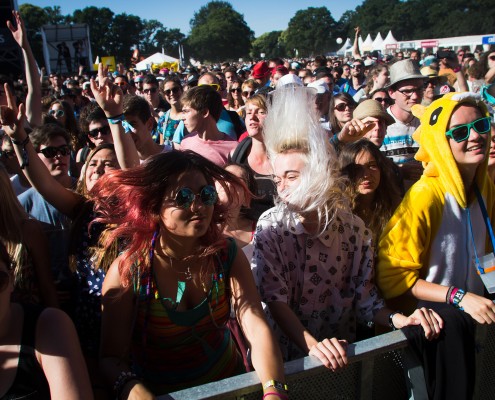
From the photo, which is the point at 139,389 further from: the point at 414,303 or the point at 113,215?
the point at 414,303

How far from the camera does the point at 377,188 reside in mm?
2842

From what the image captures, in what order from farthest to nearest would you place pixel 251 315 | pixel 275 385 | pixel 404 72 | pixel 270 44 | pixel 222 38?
pixel 270 44 < pixel 222 38 < pixel 404 72 < pixel 251 315 < pixel 275 385

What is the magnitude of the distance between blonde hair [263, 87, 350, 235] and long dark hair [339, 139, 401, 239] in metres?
0.49

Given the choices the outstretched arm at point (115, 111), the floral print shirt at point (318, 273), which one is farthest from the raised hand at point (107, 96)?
the floral print shirt at point (318, 273)

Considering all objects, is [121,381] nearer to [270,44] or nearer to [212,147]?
[212,147]

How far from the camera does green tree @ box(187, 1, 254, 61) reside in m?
114

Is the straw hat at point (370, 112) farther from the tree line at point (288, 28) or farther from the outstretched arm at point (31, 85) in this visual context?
the tree line at point (288, 28)

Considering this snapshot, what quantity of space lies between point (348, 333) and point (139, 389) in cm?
111

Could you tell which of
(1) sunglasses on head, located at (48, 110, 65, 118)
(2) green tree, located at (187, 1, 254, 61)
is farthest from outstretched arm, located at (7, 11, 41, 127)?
(2) green tree, located at (187, 1, 254, 61)

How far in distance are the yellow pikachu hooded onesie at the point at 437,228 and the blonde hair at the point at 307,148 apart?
0.31 meters

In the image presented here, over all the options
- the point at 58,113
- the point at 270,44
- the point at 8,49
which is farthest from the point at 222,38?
the point at 58,113

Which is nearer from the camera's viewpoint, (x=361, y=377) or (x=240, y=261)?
(x=361, y=377)

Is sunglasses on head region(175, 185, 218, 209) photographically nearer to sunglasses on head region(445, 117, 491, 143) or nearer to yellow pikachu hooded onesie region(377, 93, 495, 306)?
yellow pikachu hooded onesie region(377, 93, 495, 306)

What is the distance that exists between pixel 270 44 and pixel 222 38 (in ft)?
42.0
